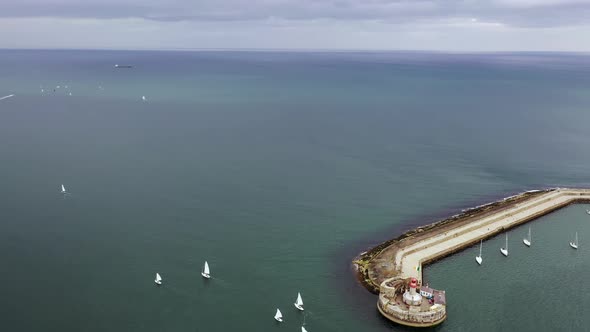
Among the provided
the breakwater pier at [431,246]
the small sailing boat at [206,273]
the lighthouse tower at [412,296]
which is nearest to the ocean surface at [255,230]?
the small sailing boat at [206,273]

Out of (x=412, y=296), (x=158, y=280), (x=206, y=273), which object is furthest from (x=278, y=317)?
(x=158, y=280)

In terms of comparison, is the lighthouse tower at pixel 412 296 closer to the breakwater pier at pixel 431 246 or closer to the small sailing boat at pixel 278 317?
the breakwater pier at pixel 431 246

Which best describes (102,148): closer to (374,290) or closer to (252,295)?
(252,295)

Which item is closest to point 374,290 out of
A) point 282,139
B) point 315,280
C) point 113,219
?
point 315,280

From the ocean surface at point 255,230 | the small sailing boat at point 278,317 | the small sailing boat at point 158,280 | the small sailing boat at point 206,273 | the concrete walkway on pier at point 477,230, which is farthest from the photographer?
the concrete walkway on pier at point 477,230

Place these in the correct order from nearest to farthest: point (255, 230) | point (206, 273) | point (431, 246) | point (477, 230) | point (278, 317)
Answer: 1. point (278, 317)
2. point (206, 273)
3. point (431, 246)
4. point (255, 230)
5. point (477, 230)

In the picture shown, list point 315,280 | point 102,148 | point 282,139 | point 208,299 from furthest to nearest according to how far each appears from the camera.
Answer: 1. point 282,139
2. point 102,148
3. point 315,280
4. point 208,299

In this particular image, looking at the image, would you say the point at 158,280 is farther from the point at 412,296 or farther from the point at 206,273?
the point at 412,296

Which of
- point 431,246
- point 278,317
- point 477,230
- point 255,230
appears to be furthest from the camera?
point 477,230
